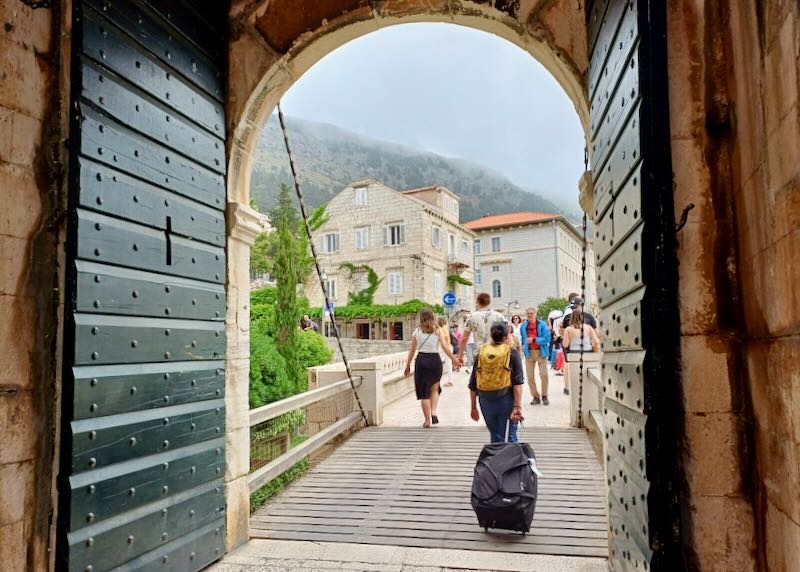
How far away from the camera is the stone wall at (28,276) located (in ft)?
7.48

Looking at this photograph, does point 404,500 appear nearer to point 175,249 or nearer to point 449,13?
point 175,249

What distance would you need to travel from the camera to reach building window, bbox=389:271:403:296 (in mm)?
34031

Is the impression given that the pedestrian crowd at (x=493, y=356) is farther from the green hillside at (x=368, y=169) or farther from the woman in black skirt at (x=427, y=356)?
the green hillside at (x=368, y=169)

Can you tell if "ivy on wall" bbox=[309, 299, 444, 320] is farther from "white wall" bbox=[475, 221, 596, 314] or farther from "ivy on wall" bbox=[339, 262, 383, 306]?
"white wall" bbox=[475, 221, 596, 314]

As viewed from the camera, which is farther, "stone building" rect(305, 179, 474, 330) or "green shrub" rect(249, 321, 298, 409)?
"stone building" rect(305, 179, 474, 330)

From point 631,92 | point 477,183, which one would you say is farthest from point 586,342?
point 477,183

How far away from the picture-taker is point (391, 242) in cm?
3412

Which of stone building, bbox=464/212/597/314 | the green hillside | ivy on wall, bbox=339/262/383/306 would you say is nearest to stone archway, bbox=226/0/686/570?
ivy on wall, bbox=339/262/383/306

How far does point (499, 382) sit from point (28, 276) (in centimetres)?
371

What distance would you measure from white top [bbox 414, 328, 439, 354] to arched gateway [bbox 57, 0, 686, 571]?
3686 mm

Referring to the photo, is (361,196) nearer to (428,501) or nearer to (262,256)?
(262,256)

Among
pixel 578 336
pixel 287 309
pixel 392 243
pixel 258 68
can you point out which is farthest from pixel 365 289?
pixel 258 68

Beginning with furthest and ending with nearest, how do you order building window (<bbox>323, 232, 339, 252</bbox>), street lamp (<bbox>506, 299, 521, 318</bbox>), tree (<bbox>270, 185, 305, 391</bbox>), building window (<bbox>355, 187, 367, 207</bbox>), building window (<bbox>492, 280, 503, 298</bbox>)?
building window (<bbox>492, 280, 503, 298</bbox>) → street lamp (<bbox>506, 299, 521, 318</bbox>) → building window (<bbox>323, 232, 339, 252</bbox>) → building window (<bbox>355, 187, 367, 207</bbox>) → tree (<bbox>270, 185, 305, 391</bbox>)

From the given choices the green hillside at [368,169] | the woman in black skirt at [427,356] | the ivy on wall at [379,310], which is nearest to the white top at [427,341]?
the woman in black skirt at [427,356]
